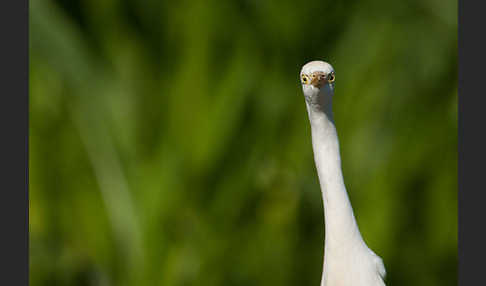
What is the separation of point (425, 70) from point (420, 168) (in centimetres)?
18

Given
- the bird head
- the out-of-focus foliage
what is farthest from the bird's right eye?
the out-of-focus foliage

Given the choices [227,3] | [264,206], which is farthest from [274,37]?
[264,206]

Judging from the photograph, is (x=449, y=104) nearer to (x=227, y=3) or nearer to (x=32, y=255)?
(x=227, y=3)

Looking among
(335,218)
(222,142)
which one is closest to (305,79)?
(335,218)

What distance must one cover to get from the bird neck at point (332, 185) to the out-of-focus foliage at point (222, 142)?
24cm

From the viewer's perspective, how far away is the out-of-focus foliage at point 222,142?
2.91 feet

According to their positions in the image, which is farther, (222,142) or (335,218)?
(222,142)

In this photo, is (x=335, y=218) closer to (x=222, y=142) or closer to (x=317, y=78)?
(x=317, y=78)

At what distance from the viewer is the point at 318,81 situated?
0.59 meters

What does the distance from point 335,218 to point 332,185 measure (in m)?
0.03

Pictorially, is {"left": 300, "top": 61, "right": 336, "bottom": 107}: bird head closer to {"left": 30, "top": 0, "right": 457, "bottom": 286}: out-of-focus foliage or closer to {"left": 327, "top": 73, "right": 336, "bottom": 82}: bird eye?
{"left": 327, "top": 73, "right": 336, "bottom": 82}: bird eye

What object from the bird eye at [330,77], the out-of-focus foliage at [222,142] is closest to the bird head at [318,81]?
the bird eye at [330,77]

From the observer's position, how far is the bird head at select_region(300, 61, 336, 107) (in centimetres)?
59

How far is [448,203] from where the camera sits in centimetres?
102
